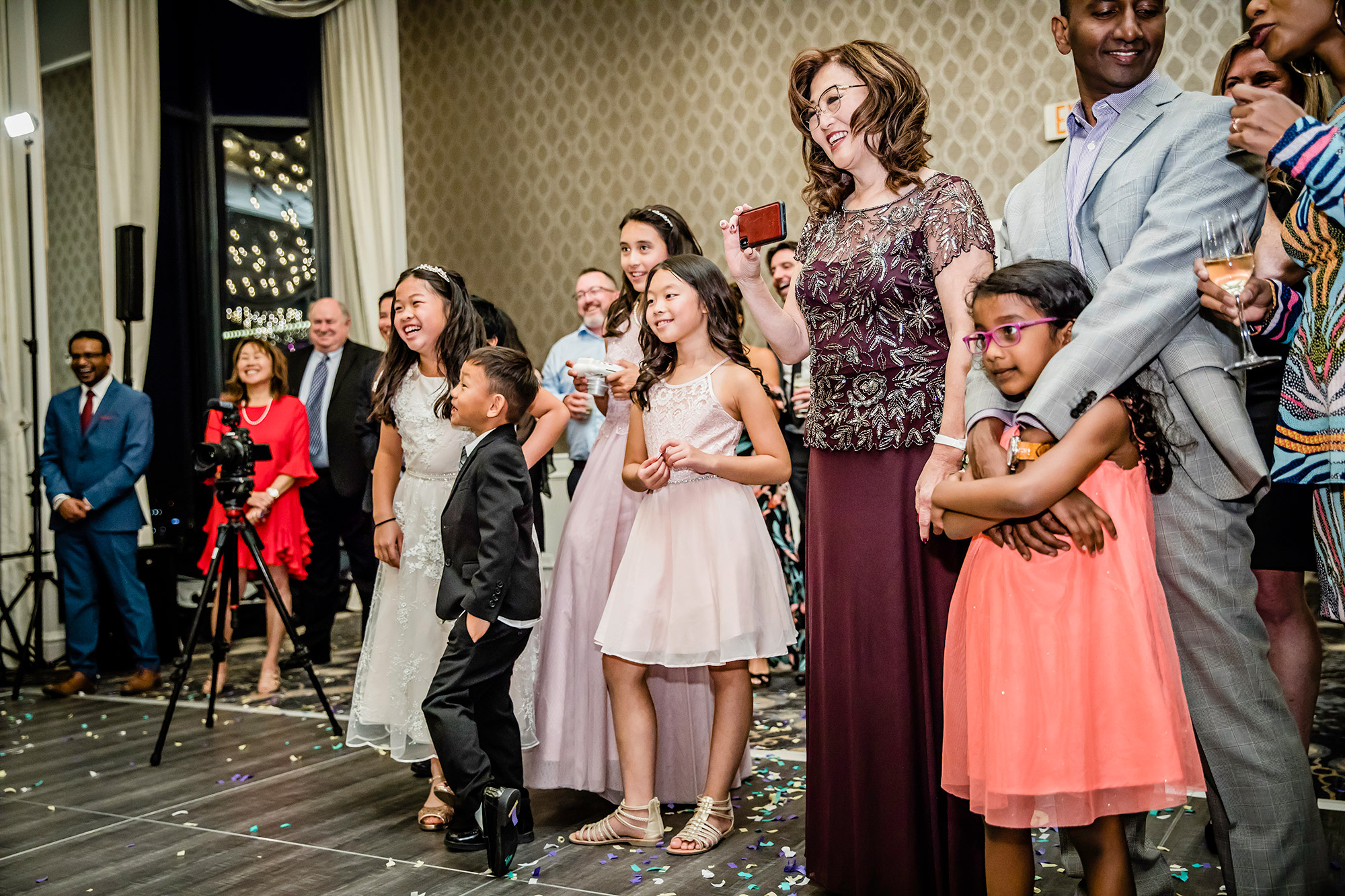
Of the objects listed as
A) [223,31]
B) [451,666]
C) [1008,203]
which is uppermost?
[223,31]

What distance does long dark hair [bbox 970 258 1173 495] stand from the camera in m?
1.66

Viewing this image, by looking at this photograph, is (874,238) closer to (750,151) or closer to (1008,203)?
(1008,203)

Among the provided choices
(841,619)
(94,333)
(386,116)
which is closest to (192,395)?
(94,333)

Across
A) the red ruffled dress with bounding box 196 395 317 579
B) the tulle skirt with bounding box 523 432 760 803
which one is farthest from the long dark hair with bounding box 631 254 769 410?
the red ruffled dress with bounding box 196 395 317 579

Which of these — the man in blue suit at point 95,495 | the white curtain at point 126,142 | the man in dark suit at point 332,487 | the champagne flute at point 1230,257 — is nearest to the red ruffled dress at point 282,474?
the man in dark suit at point 332,487

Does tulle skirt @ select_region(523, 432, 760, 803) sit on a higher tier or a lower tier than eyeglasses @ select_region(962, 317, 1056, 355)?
lower

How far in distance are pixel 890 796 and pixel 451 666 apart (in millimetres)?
997

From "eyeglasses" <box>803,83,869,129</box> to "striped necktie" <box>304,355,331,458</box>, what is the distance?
383cm

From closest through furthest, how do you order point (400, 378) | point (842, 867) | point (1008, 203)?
1. point (1008, 203)
2. point (842, 867)
3. point (400, 378)

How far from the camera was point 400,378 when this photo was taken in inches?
115

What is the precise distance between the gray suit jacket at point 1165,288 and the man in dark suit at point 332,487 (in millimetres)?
3826
